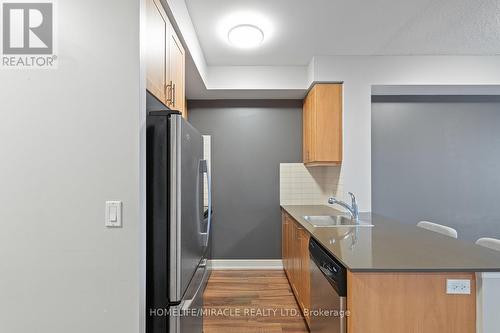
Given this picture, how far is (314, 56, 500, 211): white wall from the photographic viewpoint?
300 cm

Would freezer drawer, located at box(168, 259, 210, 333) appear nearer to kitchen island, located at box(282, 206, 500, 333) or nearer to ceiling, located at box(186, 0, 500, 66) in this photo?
kitchen island, located at box(282, 206, 500, 333)

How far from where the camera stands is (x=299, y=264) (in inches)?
102

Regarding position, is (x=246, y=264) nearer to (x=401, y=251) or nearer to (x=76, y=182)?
(x=401, y=251)

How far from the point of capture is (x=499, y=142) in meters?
3.47

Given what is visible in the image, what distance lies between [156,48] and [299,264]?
2136 mm

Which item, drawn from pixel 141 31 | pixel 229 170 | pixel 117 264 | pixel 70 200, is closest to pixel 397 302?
pixel 117 264

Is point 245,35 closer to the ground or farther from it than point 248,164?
farther from it

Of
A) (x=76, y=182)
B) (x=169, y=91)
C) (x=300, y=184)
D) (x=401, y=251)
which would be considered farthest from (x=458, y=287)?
(x=300, y=184)

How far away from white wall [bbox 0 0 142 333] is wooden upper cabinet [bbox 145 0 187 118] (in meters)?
0.20

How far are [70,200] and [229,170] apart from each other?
2.60 meters

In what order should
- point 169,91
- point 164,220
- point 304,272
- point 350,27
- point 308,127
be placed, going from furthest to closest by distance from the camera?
point 308,127 → point 350,27 → point 304,272 → point 169,91 → point 164,220

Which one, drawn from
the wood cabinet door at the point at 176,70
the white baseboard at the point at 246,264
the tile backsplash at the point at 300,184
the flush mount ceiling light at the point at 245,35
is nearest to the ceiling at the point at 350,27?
the flush mount ceiling light at the point at 245,35

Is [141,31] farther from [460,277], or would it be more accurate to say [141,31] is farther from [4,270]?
[460,277]

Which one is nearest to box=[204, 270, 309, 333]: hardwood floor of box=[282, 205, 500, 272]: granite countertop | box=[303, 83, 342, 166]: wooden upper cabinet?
box=[282, 205, 500, 272]: granite countertop
